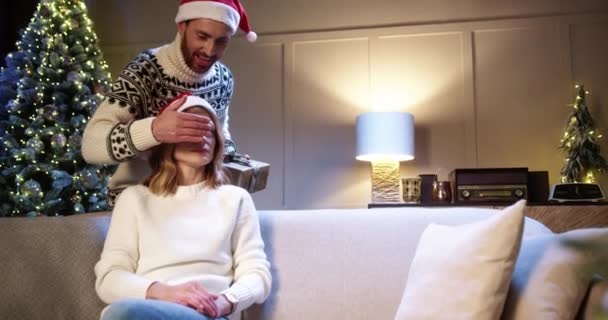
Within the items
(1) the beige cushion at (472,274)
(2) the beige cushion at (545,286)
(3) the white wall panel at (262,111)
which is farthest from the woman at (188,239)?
(3) the white wall panel at (262,111)

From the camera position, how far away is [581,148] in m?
3.32

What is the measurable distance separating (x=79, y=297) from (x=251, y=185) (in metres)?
0.67

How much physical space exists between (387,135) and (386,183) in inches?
12.4

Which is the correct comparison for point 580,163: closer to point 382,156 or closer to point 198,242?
point 382,156

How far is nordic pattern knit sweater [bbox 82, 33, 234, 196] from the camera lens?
5.46 feet

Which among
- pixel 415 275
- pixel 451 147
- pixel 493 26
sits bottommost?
pixel 415 275

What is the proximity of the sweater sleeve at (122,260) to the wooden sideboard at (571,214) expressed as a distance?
2.18m

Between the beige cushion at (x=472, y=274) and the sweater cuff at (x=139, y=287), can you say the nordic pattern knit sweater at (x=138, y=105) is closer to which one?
the sweater cuff at (x=139, y=287)

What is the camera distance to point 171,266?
1547mm

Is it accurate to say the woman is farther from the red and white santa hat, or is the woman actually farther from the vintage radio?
the vintage radio

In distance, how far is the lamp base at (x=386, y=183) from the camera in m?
3.45

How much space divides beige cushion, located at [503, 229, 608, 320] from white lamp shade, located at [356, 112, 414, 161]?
2.03 meters

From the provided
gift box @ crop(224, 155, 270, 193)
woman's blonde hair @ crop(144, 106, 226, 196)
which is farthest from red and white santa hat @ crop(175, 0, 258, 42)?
gift box @ crop(224, 155, 270, 193)

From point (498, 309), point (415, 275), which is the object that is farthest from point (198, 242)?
point (498, 309)
